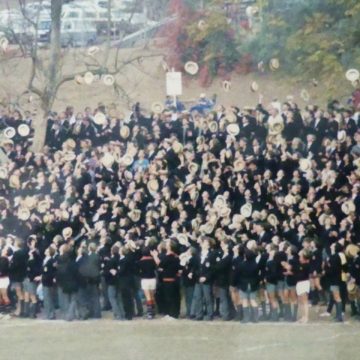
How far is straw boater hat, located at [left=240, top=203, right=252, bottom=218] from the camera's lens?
8469 millimetres

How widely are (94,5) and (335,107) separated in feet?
6.06

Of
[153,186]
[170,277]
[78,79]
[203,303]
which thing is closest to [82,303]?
[170,277]

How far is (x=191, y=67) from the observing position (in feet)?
27.4

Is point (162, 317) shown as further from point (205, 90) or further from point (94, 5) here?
point (94, 5)

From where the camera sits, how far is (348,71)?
8.23 meters

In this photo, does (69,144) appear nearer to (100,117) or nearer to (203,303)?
(100,117)

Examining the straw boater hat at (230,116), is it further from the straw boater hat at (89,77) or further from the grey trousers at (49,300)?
the grey trousers at (49,300)

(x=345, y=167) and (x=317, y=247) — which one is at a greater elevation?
(x=345, y=167)

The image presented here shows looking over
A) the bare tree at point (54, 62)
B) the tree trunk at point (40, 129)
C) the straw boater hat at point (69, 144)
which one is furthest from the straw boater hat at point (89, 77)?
the straw boater hat at point (69, 144)

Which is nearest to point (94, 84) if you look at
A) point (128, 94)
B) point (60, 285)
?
point (128, 94)

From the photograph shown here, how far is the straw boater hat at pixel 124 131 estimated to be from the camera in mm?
8602

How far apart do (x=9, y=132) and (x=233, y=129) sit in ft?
5.23

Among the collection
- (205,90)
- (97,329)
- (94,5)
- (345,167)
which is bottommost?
(97,329)

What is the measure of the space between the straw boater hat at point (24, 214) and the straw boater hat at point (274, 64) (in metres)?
2.03
